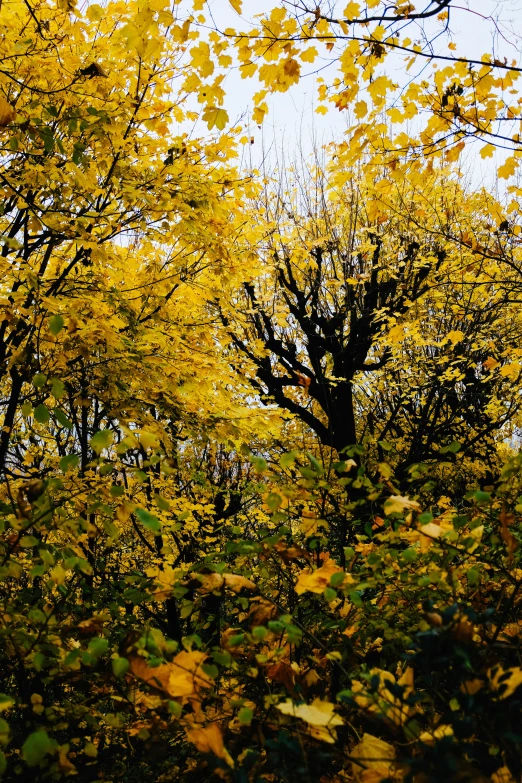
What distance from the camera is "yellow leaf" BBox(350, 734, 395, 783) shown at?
1.50 metres

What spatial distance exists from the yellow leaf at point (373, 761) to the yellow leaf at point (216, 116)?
3234 millimetres

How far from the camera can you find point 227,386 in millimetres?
6141

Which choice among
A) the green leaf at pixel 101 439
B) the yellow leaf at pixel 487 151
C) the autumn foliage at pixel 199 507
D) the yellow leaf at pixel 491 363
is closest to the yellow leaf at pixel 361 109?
the autumn foliage at pixel 199 507

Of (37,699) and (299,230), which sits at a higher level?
(299,230)

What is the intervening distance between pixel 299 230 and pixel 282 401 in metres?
3.63

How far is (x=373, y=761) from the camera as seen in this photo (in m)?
1.51

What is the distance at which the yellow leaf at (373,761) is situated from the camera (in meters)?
1.50

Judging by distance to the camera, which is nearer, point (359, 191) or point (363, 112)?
point (363, 112)

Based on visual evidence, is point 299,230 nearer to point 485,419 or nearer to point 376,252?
point 376,252

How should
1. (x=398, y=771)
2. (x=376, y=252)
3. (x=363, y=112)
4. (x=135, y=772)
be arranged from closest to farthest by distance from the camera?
(x=398, y=771), (x=135, y=772), (x=363, y=112), (x=376, y=252)

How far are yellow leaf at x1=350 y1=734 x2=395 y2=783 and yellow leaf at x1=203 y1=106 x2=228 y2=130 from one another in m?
3.23

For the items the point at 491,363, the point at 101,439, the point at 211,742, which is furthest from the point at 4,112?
the point at 491,363

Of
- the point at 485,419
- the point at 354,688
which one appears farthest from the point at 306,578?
the point at 485,419

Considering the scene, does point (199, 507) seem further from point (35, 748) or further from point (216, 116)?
point (35, 748)
